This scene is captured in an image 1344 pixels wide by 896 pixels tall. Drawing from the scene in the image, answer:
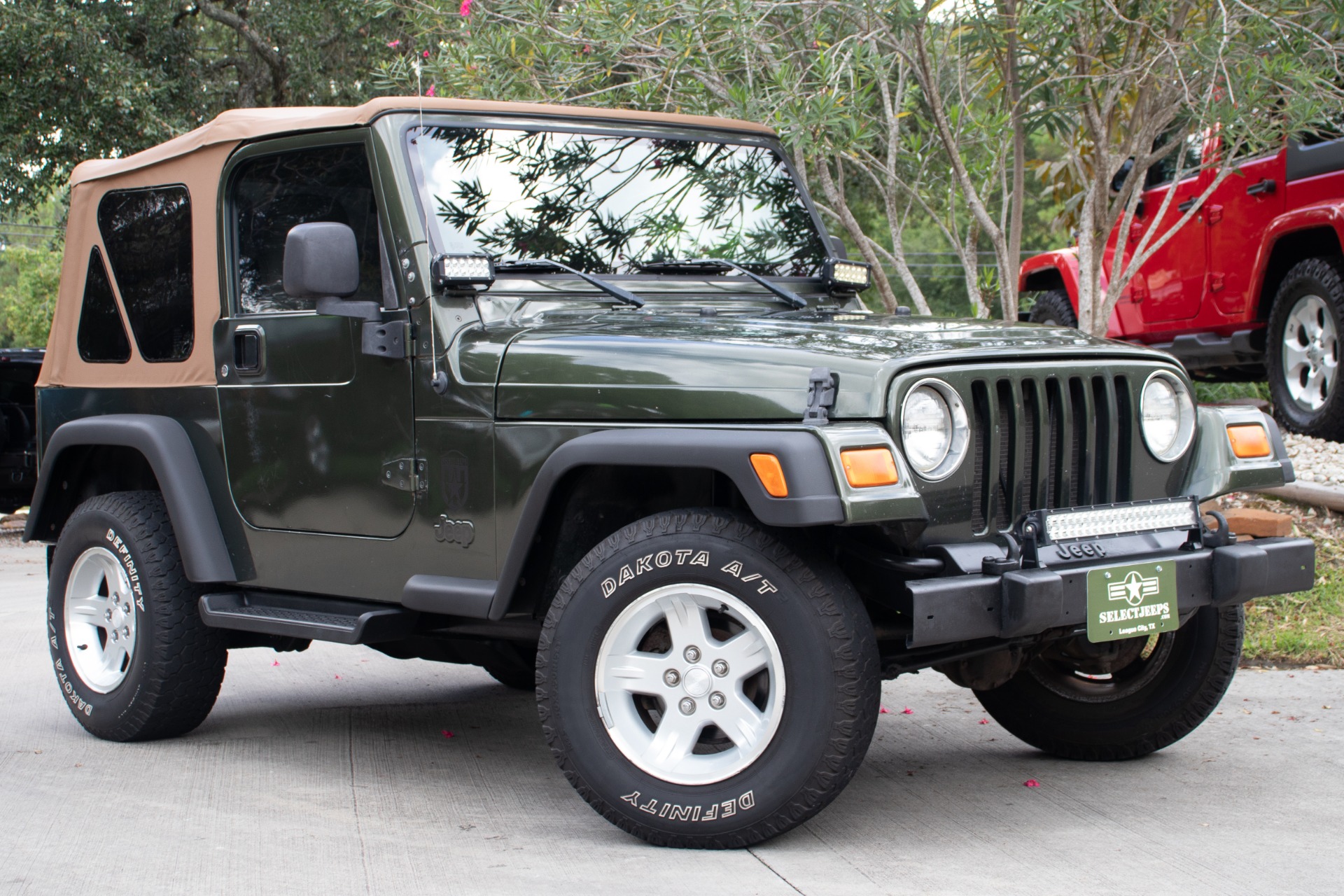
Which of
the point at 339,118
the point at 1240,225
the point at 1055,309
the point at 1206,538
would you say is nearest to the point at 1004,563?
the point at 1206,538

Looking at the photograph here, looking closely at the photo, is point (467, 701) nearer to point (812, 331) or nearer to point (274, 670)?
point (274, 670)

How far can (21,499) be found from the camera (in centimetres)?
1211

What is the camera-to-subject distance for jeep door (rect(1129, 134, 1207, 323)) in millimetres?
9203

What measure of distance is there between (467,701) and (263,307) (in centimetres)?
197

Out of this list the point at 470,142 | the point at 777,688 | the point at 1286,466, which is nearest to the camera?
the point at 777,688

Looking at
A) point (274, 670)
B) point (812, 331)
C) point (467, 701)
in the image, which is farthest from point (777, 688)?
point (274, 670)

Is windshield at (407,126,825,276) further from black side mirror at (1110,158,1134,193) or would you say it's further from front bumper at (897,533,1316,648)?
black side mirror at (1110,158,1134,193)

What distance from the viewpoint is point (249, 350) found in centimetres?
486

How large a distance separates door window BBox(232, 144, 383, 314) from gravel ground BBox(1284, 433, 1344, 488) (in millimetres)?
5003

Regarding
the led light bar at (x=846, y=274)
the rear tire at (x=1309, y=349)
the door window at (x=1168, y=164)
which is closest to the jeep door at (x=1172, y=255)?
the door window at (x=1168, y=164)

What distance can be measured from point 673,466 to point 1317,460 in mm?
5380

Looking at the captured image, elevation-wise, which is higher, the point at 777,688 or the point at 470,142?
the point at 470,142

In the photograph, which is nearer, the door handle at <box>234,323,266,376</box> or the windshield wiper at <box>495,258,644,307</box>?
the windshield wiper at <box>495,258,644,307</box>

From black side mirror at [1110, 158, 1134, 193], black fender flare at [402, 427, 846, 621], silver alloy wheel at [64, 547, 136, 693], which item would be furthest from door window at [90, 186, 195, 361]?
black side mirror at [1110, 158, 1134, 193]
